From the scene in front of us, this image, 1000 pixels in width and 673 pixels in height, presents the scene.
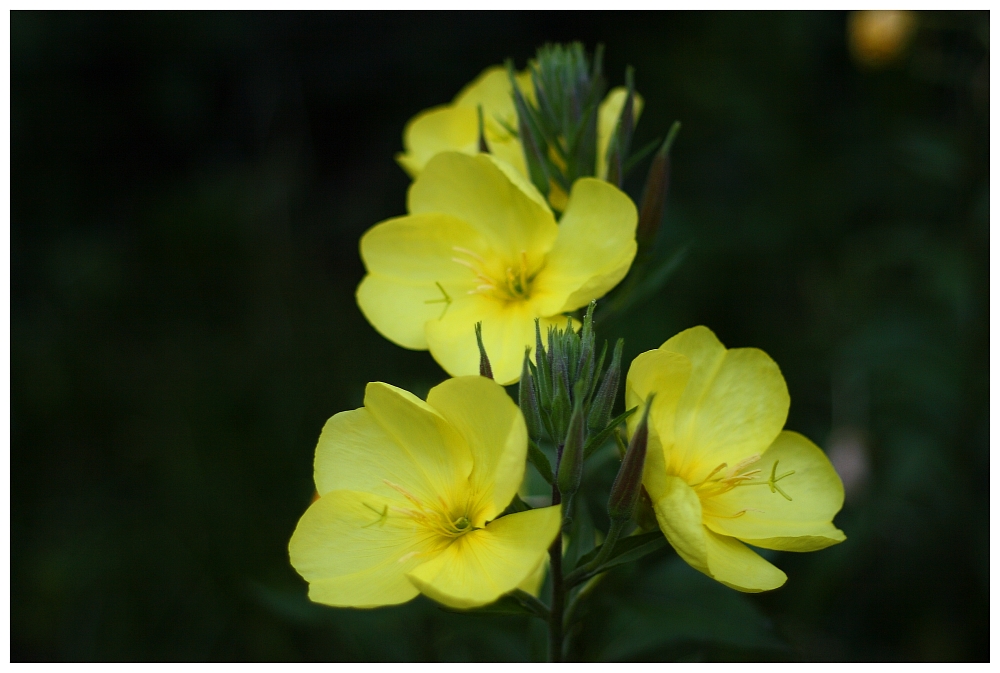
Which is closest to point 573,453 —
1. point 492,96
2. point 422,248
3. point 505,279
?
point 505,279

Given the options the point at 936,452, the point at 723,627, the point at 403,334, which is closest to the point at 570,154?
the point at 403,334

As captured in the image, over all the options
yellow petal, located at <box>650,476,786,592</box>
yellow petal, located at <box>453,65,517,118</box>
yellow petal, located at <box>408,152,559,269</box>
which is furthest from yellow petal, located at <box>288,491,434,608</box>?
yellow petal, located at <box>453,65,517,118</box>

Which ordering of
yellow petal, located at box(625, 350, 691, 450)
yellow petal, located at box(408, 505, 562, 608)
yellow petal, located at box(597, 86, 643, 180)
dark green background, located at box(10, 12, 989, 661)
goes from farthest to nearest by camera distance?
dark green background, located at box(10, 12, 989, 661), yellow petal, located at box(597, 86, 643, 180), yellow petal, located at box(625, 350, 691, 450), yellow petal, located at box(408, 505, 562, 608)

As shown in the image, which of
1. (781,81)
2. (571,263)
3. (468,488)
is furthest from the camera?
(781,81)

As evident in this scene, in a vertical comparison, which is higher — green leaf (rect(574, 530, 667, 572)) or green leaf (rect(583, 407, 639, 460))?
green leaf (rect(583, 407, 639, 460))

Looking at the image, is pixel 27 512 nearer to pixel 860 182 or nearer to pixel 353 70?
pixel 353 70

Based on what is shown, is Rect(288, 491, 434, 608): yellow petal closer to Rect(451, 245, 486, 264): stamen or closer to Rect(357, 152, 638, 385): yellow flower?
Rect(357, 152, 638, 385): yellow flower

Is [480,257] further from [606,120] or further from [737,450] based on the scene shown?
[737,450]
